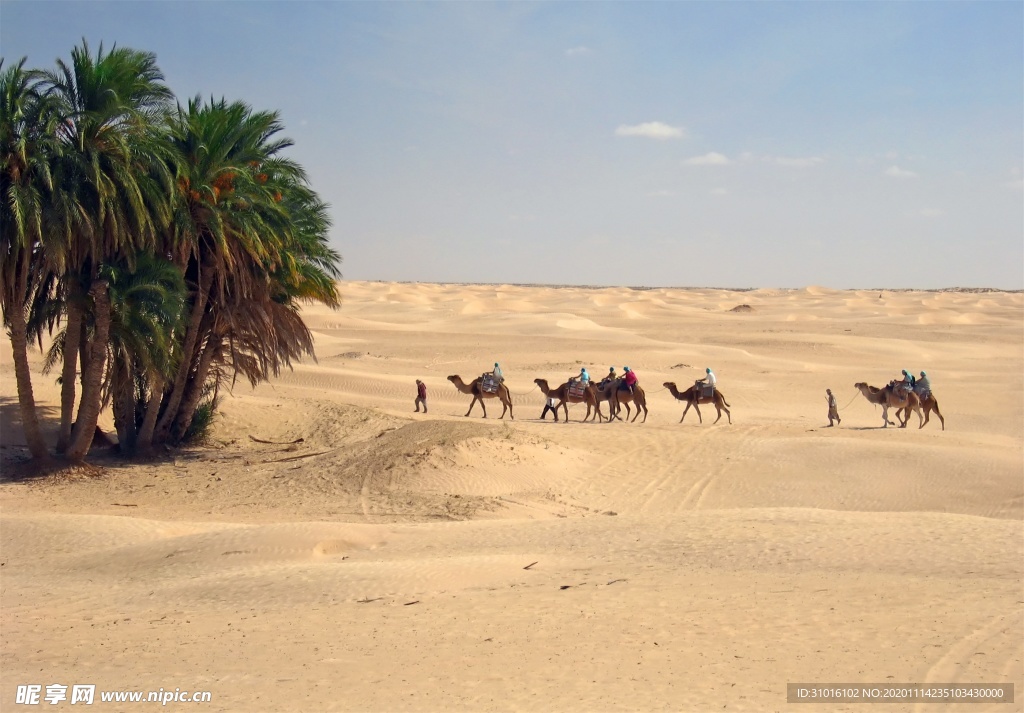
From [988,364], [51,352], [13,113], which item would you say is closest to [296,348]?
[51,352]

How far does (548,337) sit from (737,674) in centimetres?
4306

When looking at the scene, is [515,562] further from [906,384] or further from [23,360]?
[906,384]

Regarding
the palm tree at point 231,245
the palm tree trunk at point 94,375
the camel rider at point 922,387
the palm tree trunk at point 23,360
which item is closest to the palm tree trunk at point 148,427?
the palm tree at point 231,245

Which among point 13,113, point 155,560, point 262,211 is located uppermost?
point 13,113

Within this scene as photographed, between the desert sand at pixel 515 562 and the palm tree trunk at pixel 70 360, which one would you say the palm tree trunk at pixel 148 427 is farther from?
the palm tree trunk at pixel 70 360

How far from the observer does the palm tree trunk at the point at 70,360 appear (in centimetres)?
1877

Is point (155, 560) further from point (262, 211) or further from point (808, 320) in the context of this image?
point (808, 320)

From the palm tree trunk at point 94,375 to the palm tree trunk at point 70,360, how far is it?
34cm

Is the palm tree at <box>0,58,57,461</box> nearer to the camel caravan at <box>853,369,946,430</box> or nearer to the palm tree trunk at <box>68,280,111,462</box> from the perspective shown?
the palm tree trunk at <box>68,280,111,462</box>

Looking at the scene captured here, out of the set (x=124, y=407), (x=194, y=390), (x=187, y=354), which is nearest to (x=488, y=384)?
(x=194, y=390)

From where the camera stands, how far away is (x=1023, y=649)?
801 centimetres

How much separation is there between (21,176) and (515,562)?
40.9 ft

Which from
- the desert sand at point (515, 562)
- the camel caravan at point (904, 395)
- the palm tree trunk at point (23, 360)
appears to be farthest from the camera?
the camel caravan at point (904, 395)

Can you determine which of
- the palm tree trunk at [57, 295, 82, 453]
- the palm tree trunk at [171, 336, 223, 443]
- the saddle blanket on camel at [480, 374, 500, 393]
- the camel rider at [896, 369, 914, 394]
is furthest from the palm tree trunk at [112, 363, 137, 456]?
the camel rider at [896, 369, 914, 394]
